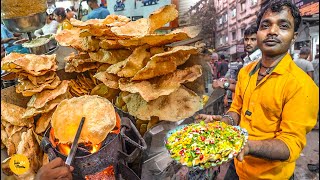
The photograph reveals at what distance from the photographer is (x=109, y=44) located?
212 centimetres

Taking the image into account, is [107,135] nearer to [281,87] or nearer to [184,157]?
[184,157]

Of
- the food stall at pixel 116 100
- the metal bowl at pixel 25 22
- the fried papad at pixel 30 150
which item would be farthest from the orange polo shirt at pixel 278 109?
the metal bowl at pixel 25 22

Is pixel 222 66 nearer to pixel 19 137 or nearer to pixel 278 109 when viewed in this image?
pixel 278 109

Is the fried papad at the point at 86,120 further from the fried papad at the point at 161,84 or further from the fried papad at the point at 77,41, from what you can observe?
the fried papad at the point at 77,41

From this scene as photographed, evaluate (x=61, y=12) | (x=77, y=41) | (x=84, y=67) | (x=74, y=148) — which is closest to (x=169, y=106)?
(x=74, y=148)

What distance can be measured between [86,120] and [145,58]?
62 cm

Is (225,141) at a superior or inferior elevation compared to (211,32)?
inferior

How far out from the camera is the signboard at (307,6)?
1942 millimetres

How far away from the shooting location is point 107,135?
1.83 meters

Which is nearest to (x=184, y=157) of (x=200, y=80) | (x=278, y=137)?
(x=278, y=137)

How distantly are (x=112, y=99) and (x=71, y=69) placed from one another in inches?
17.5

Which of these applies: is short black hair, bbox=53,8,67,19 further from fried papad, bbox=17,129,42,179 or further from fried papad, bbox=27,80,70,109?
fried papad, bbox=17,129,42,179

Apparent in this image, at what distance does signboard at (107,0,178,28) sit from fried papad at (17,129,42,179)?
1.18 metres

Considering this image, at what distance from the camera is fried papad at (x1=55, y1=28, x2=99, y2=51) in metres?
2.28
